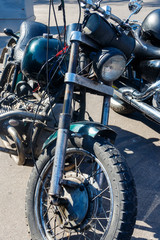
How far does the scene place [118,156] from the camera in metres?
1.97

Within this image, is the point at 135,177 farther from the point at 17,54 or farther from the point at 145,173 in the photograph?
the point at 17,54

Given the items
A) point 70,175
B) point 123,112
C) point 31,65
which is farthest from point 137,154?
point 31,65

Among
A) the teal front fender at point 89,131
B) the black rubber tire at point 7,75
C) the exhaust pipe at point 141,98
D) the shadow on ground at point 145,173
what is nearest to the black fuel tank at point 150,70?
the exhaust pipe at point 141,98

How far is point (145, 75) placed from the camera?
10.6ft

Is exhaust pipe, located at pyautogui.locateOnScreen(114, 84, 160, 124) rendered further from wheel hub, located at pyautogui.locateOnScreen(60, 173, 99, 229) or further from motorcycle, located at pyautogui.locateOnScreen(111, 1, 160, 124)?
wheel hub, located at pyautogui.locateOnScreen(60, 173, 99, 229)

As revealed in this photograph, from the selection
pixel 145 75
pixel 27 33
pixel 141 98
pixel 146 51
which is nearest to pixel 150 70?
pixel 145 75

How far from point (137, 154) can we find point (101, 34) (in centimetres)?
147

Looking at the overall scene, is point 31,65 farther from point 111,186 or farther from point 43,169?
point 111,186

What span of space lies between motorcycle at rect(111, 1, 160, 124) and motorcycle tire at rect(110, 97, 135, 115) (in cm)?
48

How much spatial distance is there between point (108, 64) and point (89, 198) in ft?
→ 3.20

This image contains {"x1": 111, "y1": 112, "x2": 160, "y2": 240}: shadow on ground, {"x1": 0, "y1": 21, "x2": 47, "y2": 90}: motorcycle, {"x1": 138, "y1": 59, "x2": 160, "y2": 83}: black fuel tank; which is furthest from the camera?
{"x1": 0, "y1": 21, "x2": 47, "y2": 90}: motorcycle

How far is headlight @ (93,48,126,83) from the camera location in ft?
7.20

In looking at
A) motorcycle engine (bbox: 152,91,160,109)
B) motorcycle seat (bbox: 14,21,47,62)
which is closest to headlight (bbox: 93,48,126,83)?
motorcycle engine (bbox: 152,91,160,109)

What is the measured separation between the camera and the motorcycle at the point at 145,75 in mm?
2924
